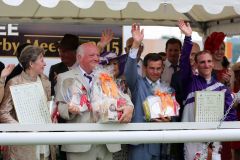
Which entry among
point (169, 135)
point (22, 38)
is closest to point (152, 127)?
point (169, 135)

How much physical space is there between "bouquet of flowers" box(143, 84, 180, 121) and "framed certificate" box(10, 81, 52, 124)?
88cm

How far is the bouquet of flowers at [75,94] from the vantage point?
4410 millimetres

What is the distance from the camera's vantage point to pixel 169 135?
3.78 meters

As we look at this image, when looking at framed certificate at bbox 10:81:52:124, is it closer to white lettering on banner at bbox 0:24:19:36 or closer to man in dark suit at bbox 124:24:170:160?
man in dark suit at bbox 124:24:170:160

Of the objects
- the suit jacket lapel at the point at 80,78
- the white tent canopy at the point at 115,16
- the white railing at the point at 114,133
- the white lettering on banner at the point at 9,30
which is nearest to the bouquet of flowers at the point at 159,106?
the white railing at the point at 114,133

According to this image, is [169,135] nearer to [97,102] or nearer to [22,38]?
[97,102]

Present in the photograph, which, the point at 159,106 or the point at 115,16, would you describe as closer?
the point at 159,106

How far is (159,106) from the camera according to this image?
4566 mm

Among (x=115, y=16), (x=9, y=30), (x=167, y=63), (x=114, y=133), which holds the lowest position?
(x=114, y=133)

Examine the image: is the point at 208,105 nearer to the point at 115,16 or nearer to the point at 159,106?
the point at 159,106

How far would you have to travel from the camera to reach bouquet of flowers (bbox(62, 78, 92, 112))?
4410mm

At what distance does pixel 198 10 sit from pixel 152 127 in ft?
12.3

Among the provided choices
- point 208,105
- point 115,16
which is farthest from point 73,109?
point 115,16

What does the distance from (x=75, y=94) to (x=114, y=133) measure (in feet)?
2.71
